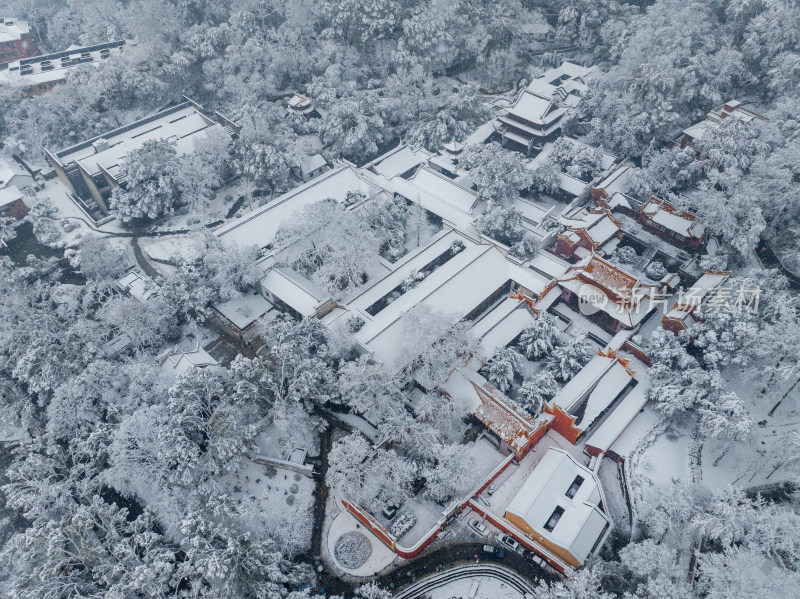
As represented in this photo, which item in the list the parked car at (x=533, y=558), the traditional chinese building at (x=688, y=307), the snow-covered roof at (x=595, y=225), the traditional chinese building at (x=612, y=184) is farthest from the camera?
the traditional chinese building at (x=612, y=184)

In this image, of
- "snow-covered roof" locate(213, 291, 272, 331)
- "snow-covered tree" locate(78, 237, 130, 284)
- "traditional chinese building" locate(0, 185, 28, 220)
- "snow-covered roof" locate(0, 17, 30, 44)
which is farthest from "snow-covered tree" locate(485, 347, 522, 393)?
"snow-covered roof" locate(0, 17, 30, 44)

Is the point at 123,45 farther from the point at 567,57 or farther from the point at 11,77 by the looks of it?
the point at 567,57

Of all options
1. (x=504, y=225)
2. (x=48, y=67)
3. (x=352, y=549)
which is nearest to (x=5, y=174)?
(x=48, y=67)

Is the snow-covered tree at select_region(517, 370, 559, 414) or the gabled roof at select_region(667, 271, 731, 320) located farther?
the gabled roof at select_region(667, 271, 731, 320)

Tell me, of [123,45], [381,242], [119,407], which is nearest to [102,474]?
[119,407]

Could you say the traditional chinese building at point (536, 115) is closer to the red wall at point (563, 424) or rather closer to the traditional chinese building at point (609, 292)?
the traditional chinese building at point (609, 292)

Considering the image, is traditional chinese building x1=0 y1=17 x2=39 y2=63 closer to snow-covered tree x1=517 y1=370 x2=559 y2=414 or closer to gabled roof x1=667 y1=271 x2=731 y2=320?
snow-covered tree x1=517 y1=370 x2=559 y2=414

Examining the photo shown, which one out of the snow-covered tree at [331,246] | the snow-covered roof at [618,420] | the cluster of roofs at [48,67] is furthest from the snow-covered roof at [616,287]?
the cluster of roofs at [48,67]
